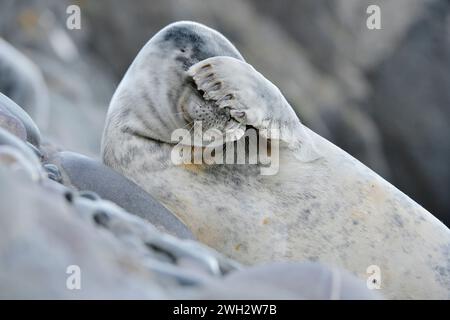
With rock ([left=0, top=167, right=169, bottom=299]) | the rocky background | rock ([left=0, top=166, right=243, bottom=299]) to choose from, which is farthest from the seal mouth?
the rocky background

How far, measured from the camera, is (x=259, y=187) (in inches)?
129

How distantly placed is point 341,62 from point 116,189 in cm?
856

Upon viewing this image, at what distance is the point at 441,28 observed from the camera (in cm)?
1090

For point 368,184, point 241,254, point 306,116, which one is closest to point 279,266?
point 241,254

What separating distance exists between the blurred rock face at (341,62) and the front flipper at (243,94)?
7.38 metres

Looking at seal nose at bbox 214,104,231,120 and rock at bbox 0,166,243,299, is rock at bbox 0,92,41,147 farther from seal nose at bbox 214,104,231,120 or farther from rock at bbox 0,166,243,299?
rock at bbox 0,166,243,299

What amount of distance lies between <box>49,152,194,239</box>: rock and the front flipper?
15.3 inches

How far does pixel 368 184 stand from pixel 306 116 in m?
7.55

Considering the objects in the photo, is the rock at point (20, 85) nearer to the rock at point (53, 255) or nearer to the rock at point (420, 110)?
the rock at point (53, 255)

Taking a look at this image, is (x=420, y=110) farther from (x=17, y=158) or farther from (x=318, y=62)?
(x=17, y=158)

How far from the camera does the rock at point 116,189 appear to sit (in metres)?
3.06

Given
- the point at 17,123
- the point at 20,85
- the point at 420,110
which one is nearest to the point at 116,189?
the point at 17,123

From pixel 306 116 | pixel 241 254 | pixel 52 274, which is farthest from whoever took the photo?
pixel 306 116
